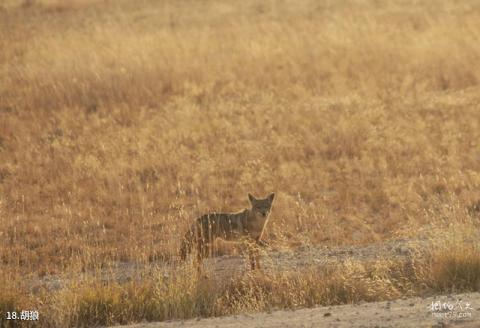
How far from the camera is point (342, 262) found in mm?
10461

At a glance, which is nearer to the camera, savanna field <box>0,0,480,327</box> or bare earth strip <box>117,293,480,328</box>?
bare earth strip <box>117,293,480,328</box>

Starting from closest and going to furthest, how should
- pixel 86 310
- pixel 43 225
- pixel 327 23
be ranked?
pixel 86 310
pixel 43 225
pixel 327 23

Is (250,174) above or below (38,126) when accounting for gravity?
below

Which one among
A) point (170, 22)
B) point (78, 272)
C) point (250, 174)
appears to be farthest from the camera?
point (170, 22)

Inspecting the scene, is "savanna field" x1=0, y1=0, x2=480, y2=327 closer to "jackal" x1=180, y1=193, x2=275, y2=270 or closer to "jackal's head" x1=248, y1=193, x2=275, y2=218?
"jackal" x1=180, y1=193, x2=275, y2=270

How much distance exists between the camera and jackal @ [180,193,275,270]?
10.3 metres

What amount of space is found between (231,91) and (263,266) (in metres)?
9.36

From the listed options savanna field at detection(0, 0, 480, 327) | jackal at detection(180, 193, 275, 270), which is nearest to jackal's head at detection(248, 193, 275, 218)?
jackal at detection(180, 193, 275, 270)

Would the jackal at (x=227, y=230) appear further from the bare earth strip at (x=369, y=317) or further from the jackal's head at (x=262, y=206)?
the bare earth strip at (x=369, y=317)

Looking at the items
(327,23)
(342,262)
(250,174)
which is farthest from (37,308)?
(327,23)

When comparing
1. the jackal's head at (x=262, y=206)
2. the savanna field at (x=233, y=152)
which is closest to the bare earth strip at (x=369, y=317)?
the savanna field at (x=233, y=152)

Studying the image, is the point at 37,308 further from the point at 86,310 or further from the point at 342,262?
the point at 342,262

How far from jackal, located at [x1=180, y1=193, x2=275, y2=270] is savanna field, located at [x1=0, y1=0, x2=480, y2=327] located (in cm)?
32

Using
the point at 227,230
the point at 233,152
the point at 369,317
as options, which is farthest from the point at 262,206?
the point at 233,152
